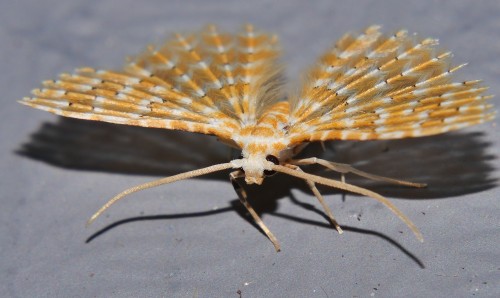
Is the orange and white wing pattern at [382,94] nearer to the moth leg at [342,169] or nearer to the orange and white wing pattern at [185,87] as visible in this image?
the moth leg at [342,169]

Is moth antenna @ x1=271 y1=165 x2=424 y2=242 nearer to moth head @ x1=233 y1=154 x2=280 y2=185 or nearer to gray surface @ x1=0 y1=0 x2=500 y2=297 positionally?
moth head @ x1=233 y1=154 x2=280 y2=185

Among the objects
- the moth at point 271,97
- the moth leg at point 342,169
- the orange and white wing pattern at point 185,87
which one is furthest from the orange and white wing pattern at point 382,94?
the orange and white wing pattern at point 185,87

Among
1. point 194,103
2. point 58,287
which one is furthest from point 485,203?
point 58,287

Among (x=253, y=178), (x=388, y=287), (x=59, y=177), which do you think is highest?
(x=59, y=177)

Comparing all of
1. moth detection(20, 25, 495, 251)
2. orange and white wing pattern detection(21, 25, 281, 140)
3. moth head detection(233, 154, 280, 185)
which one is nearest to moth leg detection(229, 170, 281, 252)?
moth detection(20, 25, 495, 251)

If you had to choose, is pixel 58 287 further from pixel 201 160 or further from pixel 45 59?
pixel 45 59

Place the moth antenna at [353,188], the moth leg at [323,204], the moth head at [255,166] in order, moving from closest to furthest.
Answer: the moth antenna at [353,188] → the moth head at [255,166] → the moth leg at [323,204]

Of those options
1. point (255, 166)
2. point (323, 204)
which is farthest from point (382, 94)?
point (255, 166)
